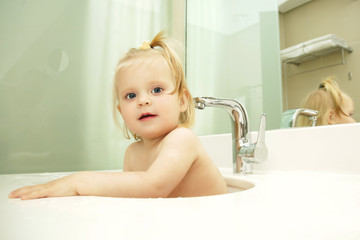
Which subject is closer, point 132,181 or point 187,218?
point 187,218

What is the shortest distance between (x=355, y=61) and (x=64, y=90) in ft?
3.21

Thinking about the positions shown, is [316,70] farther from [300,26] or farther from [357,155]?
[357,155]

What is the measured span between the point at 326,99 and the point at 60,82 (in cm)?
93

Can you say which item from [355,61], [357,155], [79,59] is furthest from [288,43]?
[79,59]

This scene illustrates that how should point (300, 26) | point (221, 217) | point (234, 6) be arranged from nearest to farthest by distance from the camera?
1. point (221, 217)
2. point (300, 26)
3. point (234, 6)

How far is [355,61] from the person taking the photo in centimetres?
Answer: 76

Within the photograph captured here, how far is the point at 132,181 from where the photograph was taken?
1.50ft

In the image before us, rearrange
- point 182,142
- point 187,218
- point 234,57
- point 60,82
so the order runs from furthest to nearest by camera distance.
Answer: point 234,57 < point 60,82 < point 182,142 < point 187,218

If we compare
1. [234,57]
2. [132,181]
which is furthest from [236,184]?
[234,57]

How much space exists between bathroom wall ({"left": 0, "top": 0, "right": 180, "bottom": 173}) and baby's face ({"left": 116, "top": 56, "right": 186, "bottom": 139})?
0.45 metres

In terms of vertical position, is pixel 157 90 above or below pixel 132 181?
above

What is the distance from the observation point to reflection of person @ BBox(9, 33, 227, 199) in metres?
0.46

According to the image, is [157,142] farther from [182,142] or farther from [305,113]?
[305,113]

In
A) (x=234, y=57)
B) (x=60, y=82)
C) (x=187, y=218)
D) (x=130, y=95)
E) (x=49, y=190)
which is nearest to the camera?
(x=187, y=218)
